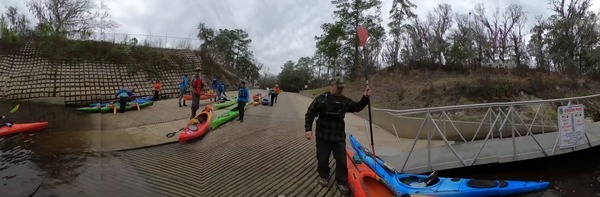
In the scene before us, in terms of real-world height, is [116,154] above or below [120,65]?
below

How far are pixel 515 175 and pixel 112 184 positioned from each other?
26.3ft

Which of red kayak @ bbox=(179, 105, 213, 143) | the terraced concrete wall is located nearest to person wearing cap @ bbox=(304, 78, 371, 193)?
red kayak @ bbox=(179, 105, 213, 143)

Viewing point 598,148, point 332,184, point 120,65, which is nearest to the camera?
point 332,184

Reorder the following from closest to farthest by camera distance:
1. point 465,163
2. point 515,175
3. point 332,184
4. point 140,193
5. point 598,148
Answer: point 140,193 < point 332,184 < point 465,163 < point 515,175 < point 598,148

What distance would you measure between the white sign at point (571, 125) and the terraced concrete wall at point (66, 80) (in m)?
23.6

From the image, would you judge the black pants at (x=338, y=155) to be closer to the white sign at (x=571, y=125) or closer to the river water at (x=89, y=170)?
the river water at (x=89, y=170)

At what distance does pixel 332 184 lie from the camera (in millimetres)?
5332

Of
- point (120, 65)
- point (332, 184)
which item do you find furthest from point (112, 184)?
point (120, 65)

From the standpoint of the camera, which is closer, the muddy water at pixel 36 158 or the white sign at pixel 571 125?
the muddy water at pixel 36 158

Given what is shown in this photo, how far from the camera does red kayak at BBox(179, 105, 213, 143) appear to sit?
8.59 m

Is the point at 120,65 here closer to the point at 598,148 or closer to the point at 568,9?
the point at 598,148

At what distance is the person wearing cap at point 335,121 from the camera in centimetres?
493

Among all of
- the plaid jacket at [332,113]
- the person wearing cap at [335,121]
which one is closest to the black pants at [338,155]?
the person wearing cap at [335,121]

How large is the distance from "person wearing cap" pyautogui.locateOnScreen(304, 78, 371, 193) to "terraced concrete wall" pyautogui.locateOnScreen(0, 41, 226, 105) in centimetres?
2087
